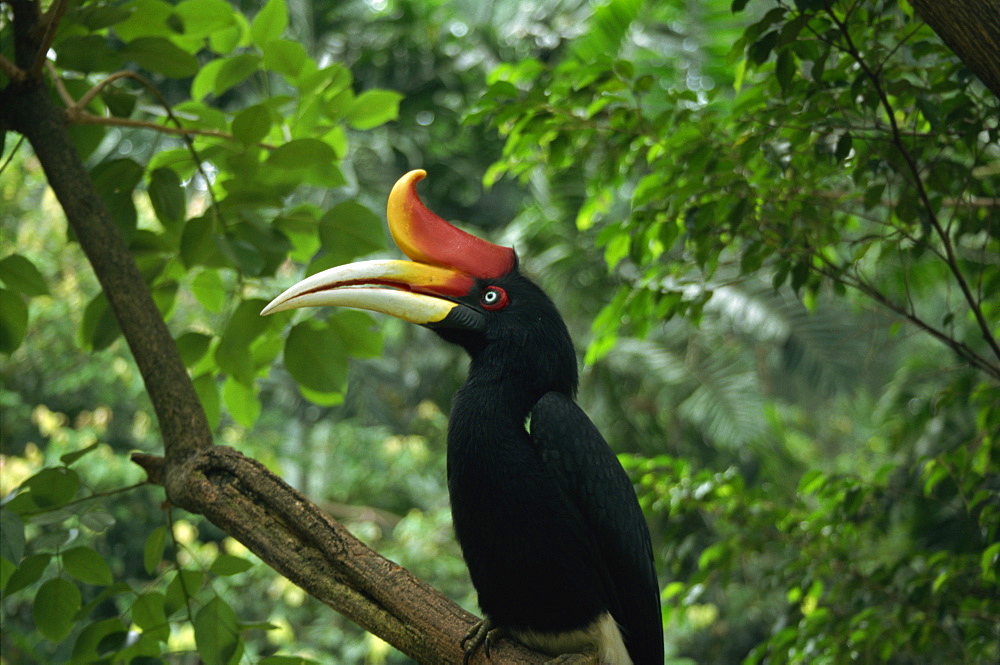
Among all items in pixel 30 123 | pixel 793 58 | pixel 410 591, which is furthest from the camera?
pixel 30 123

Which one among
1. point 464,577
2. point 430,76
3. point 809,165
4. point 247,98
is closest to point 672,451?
point 464,577

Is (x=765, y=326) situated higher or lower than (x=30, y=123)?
lower

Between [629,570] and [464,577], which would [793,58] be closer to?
[629,570]

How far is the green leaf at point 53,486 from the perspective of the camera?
1651 mm

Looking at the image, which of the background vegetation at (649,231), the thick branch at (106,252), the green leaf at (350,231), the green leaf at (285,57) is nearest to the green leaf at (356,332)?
the background vegetation at (649,231)

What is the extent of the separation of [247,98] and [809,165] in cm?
628

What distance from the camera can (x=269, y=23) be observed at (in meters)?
2.00

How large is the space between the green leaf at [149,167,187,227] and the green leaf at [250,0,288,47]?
15.2 inches

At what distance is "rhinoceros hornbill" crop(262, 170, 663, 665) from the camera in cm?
159

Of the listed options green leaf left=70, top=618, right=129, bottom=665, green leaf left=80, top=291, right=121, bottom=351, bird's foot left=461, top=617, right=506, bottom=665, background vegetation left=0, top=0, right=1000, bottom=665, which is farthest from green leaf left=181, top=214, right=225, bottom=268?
bird's foot left=461, top=617, right=506, bottom=665

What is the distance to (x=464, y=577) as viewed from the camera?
6.95 meters

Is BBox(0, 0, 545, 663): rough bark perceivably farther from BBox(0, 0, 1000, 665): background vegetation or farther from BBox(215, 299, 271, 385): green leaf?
BBox(215, 299, 271, 385): green leaf

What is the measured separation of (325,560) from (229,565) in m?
0.32

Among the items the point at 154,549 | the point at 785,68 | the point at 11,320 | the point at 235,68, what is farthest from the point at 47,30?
the point at 785,68
